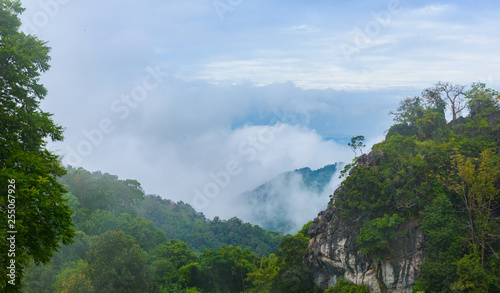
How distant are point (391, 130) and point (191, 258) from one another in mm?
24446

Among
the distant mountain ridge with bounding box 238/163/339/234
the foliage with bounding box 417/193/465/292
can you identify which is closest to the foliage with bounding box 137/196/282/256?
the foliage with bounding box 417/193/465/292

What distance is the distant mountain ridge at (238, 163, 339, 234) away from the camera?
450 ft

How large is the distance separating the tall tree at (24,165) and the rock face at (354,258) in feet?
65.9

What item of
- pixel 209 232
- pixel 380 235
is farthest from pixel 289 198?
pixel 380 235

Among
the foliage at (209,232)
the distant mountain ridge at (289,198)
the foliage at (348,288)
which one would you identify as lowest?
the foliage at (348,288)

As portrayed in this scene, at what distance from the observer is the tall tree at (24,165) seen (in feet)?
23.3

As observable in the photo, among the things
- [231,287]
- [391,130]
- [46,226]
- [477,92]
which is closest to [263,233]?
[231,287]

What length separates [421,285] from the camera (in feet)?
61.5

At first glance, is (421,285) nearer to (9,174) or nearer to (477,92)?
(477,92)

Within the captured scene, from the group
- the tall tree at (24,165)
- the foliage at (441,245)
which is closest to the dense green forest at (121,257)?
the tall tree at (24,165)

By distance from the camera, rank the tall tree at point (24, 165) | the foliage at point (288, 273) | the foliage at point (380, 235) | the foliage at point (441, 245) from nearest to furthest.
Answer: the tall tree at point (24, 165)
the foliage at point (441, 245)
the foliage at point (380, 235)
the foliage at point (288, 273)

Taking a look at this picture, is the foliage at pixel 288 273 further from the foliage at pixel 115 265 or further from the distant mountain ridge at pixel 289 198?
the distant mountain ridge at pixel 289 198

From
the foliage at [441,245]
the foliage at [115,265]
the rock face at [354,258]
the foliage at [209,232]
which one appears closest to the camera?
the foliage at [441,245]

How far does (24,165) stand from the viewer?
775 centimetres
